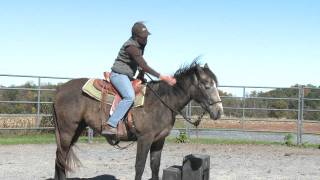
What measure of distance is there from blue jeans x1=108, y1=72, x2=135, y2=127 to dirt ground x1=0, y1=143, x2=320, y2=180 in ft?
6.61

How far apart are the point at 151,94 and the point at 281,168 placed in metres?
4.57

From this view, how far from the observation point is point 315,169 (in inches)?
→ 407

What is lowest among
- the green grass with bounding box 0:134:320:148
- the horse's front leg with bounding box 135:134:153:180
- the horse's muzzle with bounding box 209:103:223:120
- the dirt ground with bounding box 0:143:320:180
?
the dirt ground with bounding box 0:143:320:180

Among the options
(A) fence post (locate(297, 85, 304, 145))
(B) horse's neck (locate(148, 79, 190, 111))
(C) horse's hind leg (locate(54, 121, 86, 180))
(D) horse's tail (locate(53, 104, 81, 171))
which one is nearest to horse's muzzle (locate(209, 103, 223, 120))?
(B) horse's neck (locate(148, 79, 190, 111))

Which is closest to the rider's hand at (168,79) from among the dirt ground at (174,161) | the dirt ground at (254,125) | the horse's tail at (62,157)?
the horse's tail at (62,157)

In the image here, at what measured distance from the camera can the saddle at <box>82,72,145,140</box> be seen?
267 inches

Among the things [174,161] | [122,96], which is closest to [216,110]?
[122,96]

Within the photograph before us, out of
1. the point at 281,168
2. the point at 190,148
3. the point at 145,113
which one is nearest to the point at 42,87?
the point at 190,148

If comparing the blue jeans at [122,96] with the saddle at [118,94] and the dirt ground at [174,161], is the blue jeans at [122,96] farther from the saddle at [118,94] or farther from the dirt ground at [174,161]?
the dirt ground at [174,161]

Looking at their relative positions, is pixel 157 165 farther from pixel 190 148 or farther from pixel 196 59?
pixel 190 148

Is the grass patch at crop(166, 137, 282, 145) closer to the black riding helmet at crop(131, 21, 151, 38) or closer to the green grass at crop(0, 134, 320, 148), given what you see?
the green grass at crop(0, 134, 320, 148)

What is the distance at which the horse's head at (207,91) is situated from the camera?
6.62m

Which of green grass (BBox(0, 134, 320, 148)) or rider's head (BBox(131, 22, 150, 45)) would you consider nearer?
Answer: rider's head (BBox(131, 22, 150, 45))

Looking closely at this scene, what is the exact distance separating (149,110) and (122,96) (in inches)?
17.0
